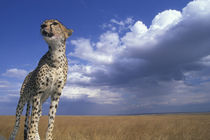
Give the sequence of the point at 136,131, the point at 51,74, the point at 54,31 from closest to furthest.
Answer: the point at 54,31 → the point at 51,74 → the point at 136,131

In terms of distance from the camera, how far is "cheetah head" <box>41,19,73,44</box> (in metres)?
5.07

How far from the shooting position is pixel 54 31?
5.12 meters

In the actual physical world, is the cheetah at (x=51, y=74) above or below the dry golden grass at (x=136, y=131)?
above

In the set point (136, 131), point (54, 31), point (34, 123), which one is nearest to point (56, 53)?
point (54, 31)

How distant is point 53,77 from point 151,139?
13.8 feet

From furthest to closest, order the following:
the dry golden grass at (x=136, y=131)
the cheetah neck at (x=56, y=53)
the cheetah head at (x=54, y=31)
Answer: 1. the dry golden grass at (x=136, y=131)
2. the cheetah neck at (x=56, y=53)
3. the cheetah head at (x=54, y=31)

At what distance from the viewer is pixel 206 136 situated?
650cm

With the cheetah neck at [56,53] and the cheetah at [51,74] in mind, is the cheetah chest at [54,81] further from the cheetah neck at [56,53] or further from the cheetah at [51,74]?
the cheetah neck at [56,53]

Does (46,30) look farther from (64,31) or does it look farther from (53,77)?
(53,77)

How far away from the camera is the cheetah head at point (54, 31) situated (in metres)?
5.07

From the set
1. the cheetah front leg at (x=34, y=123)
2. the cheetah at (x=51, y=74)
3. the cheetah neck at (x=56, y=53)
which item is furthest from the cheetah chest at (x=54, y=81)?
the cheetah front leg at (x=34, y=123)

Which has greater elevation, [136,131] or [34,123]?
[34,123]

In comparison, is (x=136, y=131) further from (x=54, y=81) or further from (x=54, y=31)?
(x=54, y=31)

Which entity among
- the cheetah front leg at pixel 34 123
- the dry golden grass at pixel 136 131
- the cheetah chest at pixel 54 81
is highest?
the cheetah chest at pixel 54 81
